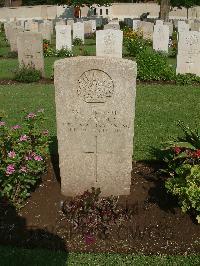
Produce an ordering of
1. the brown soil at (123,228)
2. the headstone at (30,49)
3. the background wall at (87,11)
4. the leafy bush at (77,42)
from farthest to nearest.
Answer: the background wall at (87,11), the leafy bush at (77,42), the headstone at (30,49), the brown soil at (123,228)

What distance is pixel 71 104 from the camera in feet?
15.8

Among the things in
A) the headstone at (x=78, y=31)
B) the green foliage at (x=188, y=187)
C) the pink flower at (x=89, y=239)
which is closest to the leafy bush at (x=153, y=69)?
the green foliage at (x=188, y=187)

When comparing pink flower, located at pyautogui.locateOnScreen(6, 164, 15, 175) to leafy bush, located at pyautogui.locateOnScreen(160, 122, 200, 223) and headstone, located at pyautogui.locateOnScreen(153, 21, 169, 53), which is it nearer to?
leafy bush, located at pyautogui.locateOnScreen(160, 122, 200, 223)

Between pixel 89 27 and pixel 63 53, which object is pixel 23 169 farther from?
pixel 89 27

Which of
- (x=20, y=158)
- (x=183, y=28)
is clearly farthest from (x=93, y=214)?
(x=183, y=28)

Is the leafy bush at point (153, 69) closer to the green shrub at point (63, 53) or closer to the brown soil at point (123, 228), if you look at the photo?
the green shrub at point (63, 53)

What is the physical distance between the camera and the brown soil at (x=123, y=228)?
4.45 m

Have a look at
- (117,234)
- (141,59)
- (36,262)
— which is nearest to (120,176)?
(117,234)

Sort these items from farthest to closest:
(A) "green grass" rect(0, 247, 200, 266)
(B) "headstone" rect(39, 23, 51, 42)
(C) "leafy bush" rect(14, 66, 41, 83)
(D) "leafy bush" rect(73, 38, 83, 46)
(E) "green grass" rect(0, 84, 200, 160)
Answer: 1. (B) "headstone" rect(39, 23, 51, 42)
2. (D) "leafy bush" rect(73, 38, 83, 46)
3. (C) "leafy bush" rect(14, 66, 41, 83)
4. (E) "green grass" rect(0, 84, 200, 160)
5. (A) "green grass" rect(0, 247, 200, 266)

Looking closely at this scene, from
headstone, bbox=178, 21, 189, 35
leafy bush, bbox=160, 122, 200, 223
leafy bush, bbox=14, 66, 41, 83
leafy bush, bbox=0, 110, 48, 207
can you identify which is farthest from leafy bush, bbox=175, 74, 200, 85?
leafy bush, bbox=0, 110, 48, 207

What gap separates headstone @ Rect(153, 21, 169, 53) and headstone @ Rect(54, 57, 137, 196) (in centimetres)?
1407

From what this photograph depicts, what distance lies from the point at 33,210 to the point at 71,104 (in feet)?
4.66

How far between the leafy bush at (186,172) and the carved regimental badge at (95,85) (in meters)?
1.24

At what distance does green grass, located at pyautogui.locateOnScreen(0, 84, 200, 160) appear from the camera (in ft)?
25.1
